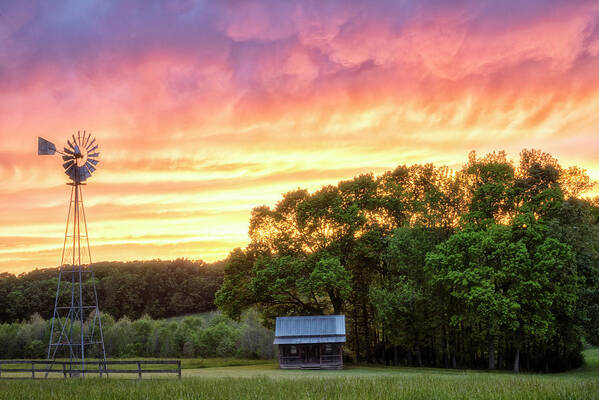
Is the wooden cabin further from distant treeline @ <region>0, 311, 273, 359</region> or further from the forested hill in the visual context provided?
the forested hill

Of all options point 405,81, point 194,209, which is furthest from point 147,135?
point 405,81

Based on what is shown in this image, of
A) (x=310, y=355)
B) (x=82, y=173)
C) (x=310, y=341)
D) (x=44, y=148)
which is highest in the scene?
(x=44, y=148)

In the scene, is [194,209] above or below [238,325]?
above

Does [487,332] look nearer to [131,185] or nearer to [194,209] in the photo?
[194,209]

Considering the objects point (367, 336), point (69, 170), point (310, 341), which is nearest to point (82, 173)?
point (69, 170)

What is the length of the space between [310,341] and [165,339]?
27.0 m

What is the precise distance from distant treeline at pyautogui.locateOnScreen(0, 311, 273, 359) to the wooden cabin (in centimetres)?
1108

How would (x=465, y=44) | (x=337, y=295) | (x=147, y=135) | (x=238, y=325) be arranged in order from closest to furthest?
1. (x=465, y=44)
2. (x=147, y=135)
3. (x=337, y=295)
4. (x=238, y=325)

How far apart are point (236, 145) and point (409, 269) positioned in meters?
22.7

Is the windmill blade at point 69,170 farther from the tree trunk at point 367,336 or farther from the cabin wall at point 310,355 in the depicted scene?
the tree trunk at point 367,336

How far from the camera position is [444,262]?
45531 millimetres

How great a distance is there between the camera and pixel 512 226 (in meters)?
46.4

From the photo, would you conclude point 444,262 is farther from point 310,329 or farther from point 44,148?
point 44,148

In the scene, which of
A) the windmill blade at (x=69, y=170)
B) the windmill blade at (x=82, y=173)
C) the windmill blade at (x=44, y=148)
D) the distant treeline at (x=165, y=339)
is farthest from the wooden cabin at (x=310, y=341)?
the windmill blade at (x=44, y=148)
